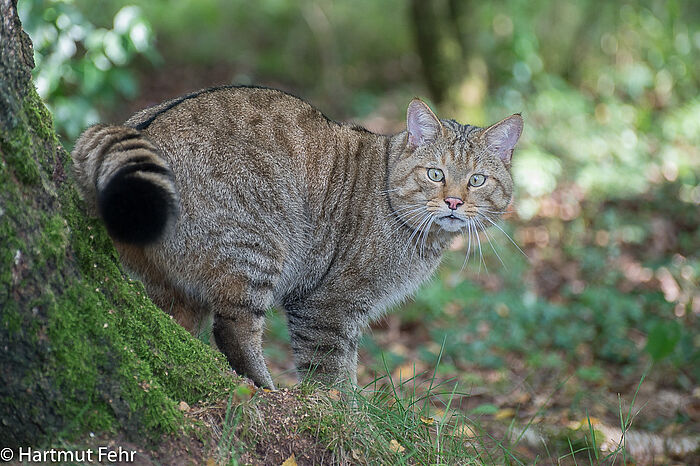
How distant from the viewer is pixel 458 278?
7.95 meters

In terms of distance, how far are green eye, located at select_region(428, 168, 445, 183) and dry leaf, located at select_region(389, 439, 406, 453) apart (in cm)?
165

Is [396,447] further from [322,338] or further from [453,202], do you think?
[453,202]

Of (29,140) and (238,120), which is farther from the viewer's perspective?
(238,120)

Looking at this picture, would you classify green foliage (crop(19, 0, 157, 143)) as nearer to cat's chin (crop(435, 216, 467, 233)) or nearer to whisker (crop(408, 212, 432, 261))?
whisker (crop(408, 212, 432, 261))

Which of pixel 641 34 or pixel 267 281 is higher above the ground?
pixel 641 34

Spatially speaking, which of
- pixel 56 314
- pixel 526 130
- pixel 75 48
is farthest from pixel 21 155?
pixel 526 130

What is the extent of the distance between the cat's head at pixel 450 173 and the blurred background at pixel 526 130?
29.6 inches

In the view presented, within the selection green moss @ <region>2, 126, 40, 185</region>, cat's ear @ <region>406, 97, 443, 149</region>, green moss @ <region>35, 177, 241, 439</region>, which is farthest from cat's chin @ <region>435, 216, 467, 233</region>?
green moss @ <region>2, 126, 40, 185</region>

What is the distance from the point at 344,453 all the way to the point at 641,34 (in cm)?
1065

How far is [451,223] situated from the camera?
13.8ft

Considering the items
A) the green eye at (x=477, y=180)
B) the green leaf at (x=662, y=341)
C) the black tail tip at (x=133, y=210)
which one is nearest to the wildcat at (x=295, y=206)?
the green eye at (x=477, y=180)

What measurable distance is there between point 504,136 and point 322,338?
164 centimetres

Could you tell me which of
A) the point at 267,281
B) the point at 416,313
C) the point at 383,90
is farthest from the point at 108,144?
the point at 383,90

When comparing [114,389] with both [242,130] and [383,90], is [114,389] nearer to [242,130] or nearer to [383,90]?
[242,130]
